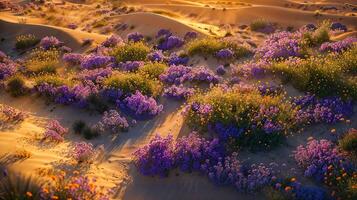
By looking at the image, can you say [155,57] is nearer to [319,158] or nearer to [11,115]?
[11,115]

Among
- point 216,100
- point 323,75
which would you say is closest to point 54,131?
point 216,100

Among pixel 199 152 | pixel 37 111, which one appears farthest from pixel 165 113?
pixel 37 111

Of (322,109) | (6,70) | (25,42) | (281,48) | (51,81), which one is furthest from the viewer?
(25,42)

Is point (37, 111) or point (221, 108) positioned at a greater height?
point (221, 108)

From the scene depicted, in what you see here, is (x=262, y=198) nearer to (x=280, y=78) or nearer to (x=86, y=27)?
(x=280, y=78)

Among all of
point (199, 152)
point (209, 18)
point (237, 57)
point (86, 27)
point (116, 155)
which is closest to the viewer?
point (199, 152)

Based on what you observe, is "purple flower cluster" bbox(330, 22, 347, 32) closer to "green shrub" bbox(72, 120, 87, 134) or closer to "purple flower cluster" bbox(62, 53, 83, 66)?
"purple flower cluster" bbox(62, 53, 83, 66)
